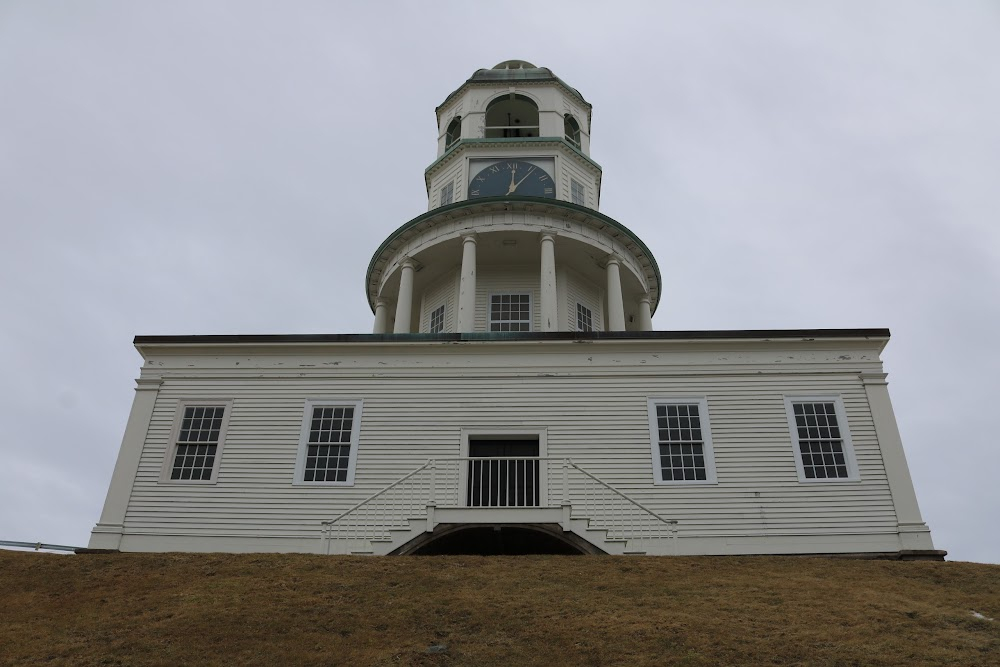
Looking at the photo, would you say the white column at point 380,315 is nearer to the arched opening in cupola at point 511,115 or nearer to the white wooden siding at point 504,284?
the white wooden siding at point 504,284

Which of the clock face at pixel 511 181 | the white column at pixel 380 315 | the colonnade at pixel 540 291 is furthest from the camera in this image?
the white column at pixel 380 315

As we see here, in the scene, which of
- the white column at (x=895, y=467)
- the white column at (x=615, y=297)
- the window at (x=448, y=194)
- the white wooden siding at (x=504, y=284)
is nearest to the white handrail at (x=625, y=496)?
the white column at (x=895, y=467)

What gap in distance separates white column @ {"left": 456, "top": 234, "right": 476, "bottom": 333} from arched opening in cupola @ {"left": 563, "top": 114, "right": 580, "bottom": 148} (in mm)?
7392

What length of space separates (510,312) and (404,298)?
11.1ft

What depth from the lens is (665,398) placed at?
20.4 meters

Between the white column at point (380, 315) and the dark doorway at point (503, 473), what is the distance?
1113 centimetres

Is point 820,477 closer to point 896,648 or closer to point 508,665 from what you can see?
point 896,648

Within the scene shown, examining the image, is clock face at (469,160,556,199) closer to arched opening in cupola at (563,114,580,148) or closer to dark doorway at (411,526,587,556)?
arched opening in cupola at (563,114,580,148)

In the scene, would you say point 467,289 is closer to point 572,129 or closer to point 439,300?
point 439,300

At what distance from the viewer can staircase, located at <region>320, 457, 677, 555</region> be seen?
56.2 ft

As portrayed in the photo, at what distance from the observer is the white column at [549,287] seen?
26023 mm

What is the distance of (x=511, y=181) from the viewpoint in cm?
3017

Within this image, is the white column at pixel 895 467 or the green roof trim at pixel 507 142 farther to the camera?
the green roof trim at pixel 507 142

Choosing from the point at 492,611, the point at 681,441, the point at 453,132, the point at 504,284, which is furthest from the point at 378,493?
the point at 453,132
